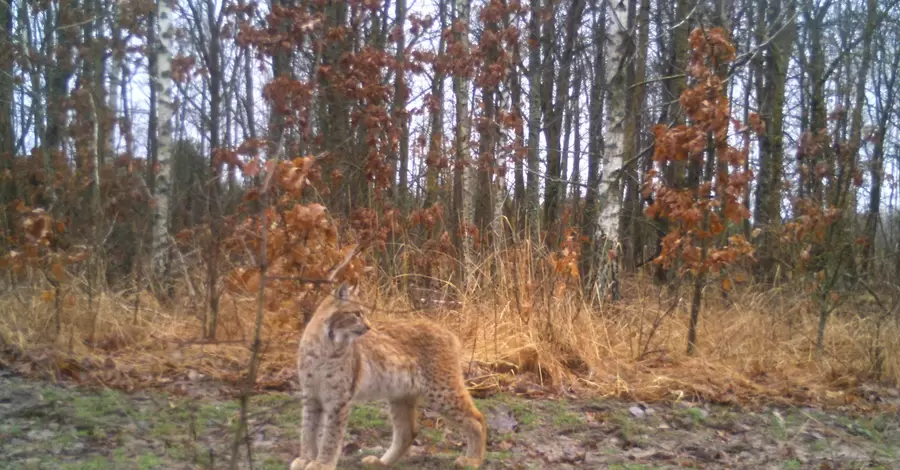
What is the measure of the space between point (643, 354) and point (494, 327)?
1495 millimetres

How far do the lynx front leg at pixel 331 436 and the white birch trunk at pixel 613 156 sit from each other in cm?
514

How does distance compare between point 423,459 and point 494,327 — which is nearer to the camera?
point 423,459

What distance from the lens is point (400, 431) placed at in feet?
17.8

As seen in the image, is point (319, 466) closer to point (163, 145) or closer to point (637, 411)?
point (637, 411)

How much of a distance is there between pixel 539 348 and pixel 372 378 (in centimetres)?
288

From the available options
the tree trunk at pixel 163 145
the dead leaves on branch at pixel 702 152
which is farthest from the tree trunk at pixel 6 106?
the dead leaves on branch at pixel 702 152

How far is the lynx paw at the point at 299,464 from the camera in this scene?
4906 mm

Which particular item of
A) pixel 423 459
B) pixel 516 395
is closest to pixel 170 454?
Result: pixel 423 459

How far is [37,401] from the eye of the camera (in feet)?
20.0

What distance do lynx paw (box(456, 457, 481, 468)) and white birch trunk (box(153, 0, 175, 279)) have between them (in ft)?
22.5

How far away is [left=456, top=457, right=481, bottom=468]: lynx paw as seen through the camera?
17.4ft

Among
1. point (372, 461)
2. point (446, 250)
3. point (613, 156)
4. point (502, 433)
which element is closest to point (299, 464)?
point (372, 461)

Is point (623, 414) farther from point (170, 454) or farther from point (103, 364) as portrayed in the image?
point (103, 364)

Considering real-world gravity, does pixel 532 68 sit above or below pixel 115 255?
above
